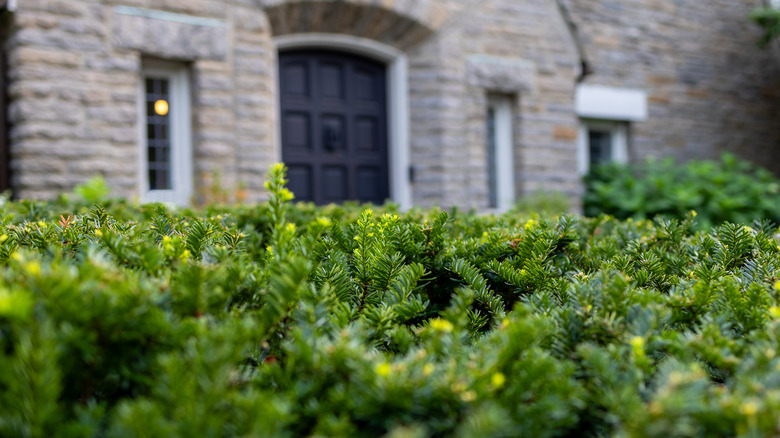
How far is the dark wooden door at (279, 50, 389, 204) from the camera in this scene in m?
7.41

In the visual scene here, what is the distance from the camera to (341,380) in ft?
3.15

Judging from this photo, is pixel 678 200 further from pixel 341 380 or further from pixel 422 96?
pixel 341 380

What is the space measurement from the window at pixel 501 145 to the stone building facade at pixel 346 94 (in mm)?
17

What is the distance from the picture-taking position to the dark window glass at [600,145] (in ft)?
33.4

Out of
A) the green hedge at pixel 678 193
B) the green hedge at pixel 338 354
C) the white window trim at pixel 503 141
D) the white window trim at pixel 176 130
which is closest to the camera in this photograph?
the green hedge at pixel 338 354

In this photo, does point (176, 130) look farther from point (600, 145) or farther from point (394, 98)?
point (600, 145)

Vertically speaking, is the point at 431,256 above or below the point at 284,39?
below

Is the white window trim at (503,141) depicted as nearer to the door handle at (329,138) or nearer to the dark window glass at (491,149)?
the dark window glass at (491,149)

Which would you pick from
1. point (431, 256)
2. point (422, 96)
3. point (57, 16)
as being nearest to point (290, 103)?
point (422, 96)

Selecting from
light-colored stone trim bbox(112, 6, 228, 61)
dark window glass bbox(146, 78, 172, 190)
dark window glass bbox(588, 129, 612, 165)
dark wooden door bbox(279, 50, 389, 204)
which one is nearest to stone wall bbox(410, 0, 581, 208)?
dark wooden door bbox(279, 50, 389, 204)

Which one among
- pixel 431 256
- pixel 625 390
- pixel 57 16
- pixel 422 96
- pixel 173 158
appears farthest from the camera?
pixel 422 96

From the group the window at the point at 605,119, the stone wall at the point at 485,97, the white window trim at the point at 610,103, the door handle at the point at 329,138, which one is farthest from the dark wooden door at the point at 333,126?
the window at the point at 605,119

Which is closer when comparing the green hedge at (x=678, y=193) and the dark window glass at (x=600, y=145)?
the green hedge at (x=678, y=193)

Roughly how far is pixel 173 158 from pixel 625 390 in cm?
618
